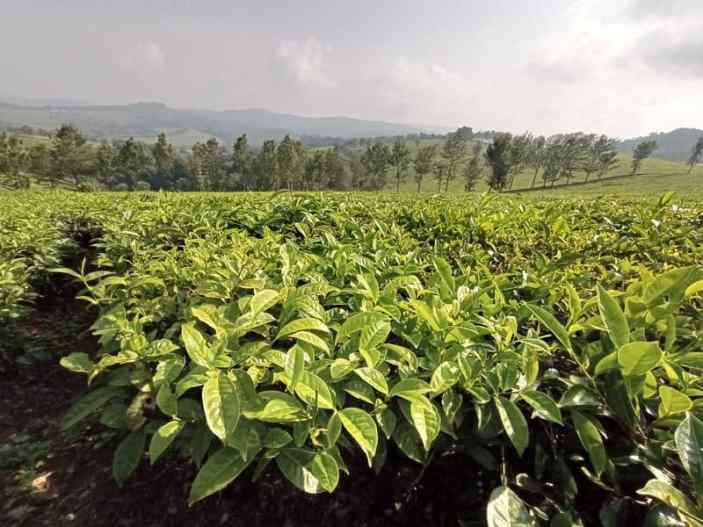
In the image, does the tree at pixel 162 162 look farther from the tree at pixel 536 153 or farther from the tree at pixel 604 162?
the tree at pixel 604 162

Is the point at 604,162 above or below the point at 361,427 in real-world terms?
below

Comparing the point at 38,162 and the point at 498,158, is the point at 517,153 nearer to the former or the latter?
the point at 498,158

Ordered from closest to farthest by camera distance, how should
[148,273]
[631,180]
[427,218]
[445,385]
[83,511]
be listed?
[445,385] < [83,511] < [148,273] < [427,218] < [631,180]

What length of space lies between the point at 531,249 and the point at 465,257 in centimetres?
53

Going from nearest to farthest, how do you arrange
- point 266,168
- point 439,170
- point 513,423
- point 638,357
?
point 638,357, point 513,423, point 266,168, point 439,170

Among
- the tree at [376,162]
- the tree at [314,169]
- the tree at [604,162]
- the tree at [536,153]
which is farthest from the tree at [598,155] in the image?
the tree at [314,169]

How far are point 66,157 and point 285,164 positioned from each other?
130 ft

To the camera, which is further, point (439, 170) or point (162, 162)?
point (439, 170)

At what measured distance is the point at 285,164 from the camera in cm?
7356

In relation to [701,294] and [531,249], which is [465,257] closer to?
[531,249]

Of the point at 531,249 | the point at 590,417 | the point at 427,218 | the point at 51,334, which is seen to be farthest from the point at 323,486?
the point at 51,334

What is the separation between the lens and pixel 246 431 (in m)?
1.08

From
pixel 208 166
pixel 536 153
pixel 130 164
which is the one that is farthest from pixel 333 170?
pixel 536 153

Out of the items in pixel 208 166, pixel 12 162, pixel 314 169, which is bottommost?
pixel 208 166
